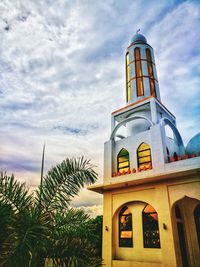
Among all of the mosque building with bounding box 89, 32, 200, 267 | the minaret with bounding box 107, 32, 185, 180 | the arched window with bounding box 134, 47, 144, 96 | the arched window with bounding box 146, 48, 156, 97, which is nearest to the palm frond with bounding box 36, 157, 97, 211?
the mosque building with bounding box 89, 32, 200, 267

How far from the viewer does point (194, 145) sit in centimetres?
1157

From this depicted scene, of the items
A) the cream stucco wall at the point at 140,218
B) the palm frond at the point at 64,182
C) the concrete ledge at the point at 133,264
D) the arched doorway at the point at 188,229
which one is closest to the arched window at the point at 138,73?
the cream stucco wall at the point at 140,218

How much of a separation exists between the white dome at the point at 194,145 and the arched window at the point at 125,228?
504 cm

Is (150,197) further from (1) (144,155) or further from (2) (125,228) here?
(1) (144,155)

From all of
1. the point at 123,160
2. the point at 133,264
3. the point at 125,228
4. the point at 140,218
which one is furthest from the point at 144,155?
the point at 133,264

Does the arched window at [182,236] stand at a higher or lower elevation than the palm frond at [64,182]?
lower

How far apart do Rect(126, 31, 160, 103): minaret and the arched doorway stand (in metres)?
7.53

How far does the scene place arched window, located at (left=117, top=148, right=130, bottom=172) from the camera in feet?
38.2

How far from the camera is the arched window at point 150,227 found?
9.05m

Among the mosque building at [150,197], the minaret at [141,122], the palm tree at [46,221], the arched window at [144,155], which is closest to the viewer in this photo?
the palm tree at [46,221]

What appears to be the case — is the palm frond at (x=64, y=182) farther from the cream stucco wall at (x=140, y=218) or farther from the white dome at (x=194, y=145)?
the white dome at (x=194, y=145)

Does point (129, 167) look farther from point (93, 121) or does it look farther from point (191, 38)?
point (191, 38)

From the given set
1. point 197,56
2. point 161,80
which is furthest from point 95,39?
point 161,80

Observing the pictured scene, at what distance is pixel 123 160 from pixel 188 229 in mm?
4810
